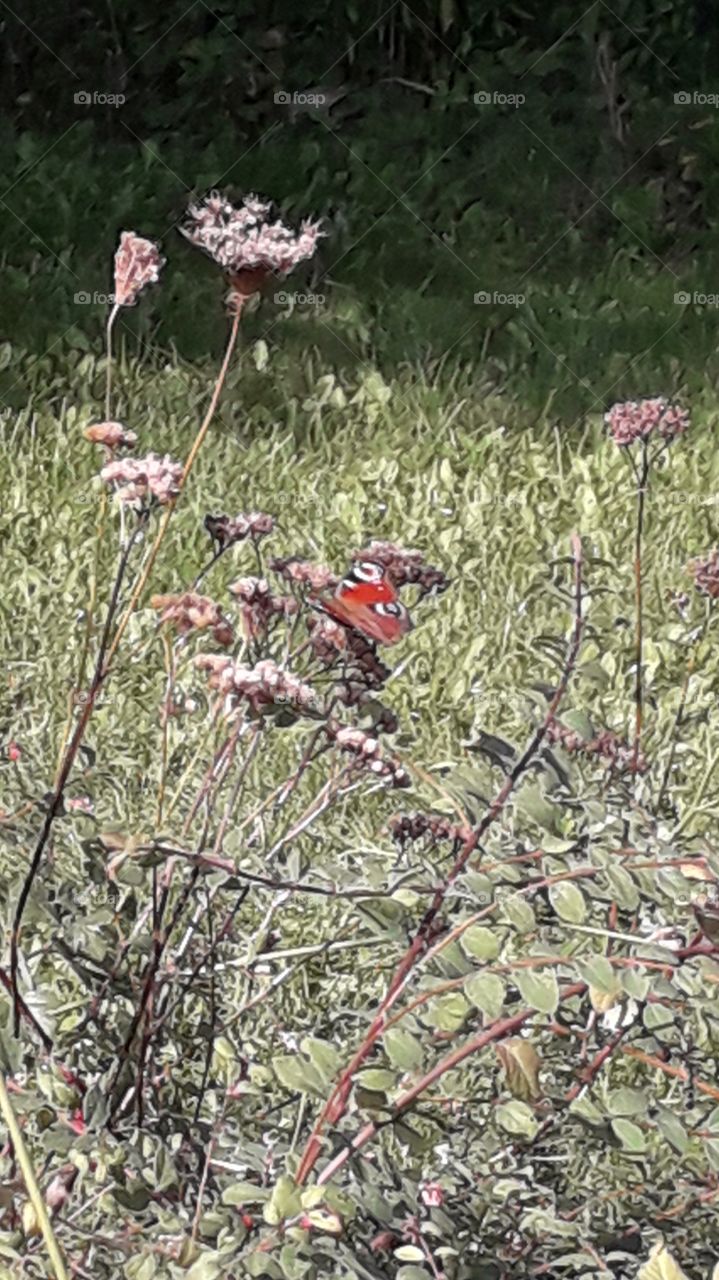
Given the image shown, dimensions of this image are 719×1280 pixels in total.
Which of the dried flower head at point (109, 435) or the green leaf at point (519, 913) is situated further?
the dried flower head at point (109, 435)

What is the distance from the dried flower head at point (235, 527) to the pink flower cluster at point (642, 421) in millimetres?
809

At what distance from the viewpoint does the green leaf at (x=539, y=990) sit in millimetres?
1070

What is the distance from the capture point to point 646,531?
3684 millimetres

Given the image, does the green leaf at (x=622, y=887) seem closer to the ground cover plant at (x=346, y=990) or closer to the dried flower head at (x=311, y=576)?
the ground cover plant at (x=346, y=990)

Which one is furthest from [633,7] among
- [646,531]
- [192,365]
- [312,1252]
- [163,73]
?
A: [312,1252]

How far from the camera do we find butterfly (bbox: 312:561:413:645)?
4.51 ft

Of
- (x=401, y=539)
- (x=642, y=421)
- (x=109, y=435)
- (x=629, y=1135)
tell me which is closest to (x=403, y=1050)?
(x=629, y=1135)

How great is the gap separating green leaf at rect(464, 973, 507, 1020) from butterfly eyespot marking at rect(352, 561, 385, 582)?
1.27ft

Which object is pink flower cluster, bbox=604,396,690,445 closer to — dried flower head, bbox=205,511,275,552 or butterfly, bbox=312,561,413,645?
dried flower head, bbox=205,511,275,552

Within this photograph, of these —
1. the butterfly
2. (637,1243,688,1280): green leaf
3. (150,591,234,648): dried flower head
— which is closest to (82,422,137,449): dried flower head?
(150,591,234,648): dried flower head

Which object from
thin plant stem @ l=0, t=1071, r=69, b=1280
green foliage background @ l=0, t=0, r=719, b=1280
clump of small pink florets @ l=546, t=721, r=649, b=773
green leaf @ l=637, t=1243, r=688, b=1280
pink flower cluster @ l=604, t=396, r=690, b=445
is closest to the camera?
green leaf @ l=637, t=1243, r=688, b=1280

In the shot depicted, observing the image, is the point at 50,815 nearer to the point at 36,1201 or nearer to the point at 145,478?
the point at 145,478

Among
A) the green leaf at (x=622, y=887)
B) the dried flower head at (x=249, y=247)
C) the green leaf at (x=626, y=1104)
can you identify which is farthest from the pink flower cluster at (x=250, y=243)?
the green leaf at (x=626, y=1104)

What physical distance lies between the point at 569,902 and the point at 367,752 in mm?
318
